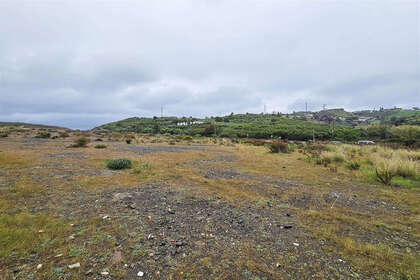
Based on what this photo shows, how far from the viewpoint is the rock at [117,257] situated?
2200 millimetres

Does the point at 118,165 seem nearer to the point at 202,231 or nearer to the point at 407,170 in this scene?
the point at 202,231

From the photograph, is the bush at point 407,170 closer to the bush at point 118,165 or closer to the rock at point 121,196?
the rock at point 121,196

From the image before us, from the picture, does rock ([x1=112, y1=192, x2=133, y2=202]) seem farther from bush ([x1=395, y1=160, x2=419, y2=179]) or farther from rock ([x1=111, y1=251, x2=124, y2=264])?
bush ([x1=395, y1=160, x2=419, y2=179])

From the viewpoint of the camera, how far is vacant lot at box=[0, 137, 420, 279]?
211 cm

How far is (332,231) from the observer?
3.05 meters

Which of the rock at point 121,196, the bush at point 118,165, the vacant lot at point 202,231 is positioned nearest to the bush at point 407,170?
the vacant lot at point 202,231

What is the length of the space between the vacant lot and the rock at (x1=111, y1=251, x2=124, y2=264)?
14mm

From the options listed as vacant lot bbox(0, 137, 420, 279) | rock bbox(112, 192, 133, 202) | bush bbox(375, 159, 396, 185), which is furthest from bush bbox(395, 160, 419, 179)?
rock bbox(112, 192, 133, 202)

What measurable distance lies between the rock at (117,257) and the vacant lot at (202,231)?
14 millimetres

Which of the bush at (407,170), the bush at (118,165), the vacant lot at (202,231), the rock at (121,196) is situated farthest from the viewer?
the bush at (118,165)

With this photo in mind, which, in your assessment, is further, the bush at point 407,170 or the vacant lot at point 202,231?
the bush at point 407,170

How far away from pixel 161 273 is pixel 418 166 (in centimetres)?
1120

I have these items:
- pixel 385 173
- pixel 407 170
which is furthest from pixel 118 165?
pixel 407 170

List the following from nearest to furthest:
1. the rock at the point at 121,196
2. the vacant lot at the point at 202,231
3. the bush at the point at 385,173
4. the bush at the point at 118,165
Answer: the vacant lot at the point at 202,231, the rock at the point at 121,196, the bush at the point at 385,173, the bush at the point at 118,165
